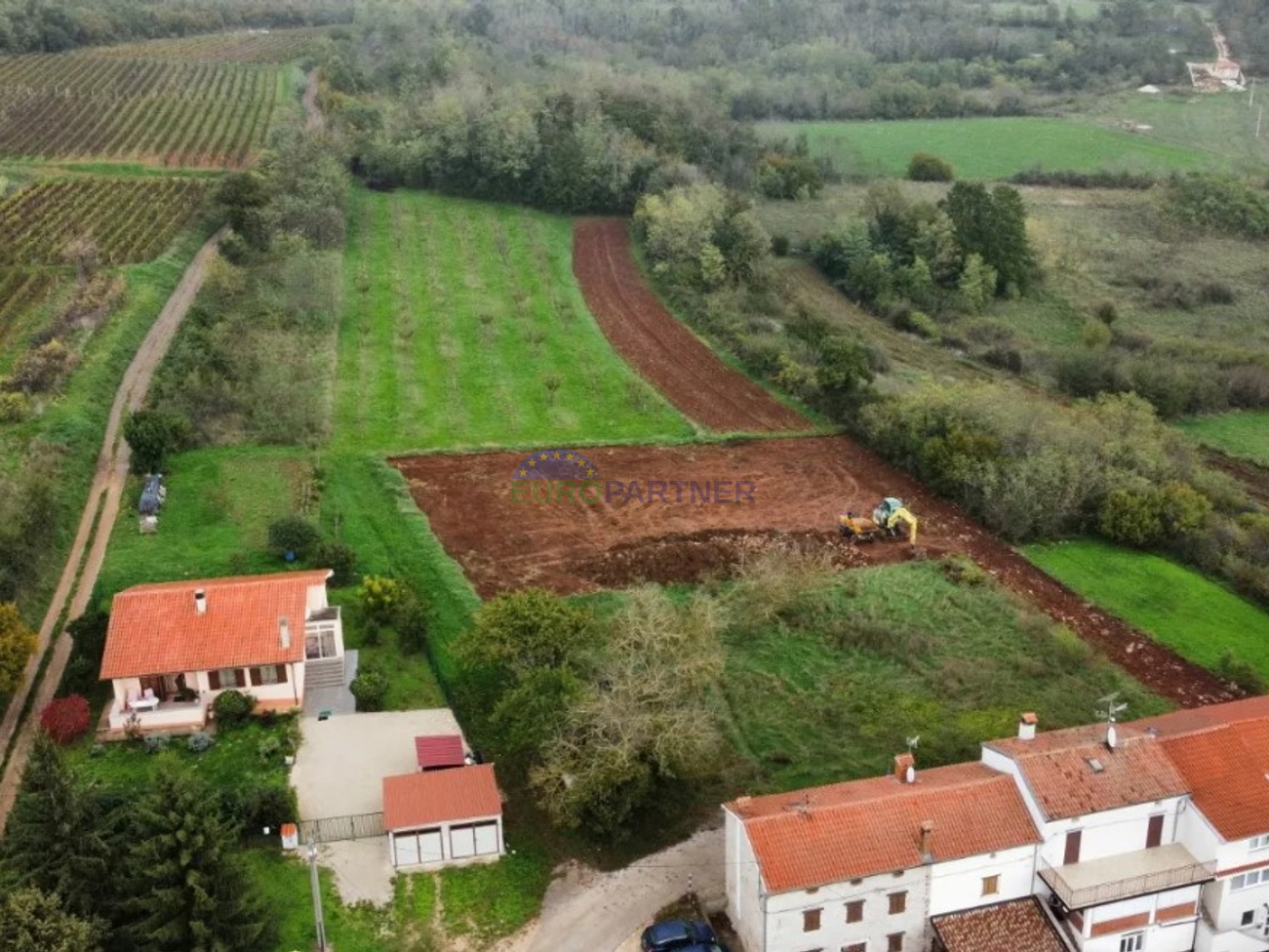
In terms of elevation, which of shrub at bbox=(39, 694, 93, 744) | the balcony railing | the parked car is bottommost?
the parked car

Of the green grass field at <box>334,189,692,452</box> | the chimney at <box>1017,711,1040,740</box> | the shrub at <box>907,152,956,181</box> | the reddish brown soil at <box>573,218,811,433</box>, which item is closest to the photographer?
the chimney at <box>1017,711,1040,740</box>

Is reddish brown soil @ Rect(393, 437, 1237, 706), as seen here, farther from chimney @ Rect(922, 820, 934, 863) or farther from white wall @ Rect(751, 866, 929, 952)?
white wall @ Rect(751, 866, 929, 952)

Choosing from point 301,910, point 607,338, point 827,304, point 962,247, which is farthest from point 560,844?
point 962,247

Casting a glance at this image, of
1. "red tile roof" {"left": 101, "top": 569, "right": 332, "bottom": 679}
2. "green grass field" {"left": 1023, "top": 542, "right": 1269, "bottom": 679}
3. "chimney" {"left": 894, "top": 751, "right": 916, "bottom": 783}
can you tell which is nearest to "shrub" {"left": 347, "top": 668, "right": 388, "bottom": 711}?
"red tile roof" {"left": 101, "top": 569, "right": 332, "bottom": 679}

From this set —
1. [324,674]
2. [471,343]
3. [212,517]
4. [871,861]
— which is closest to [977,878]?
[871,861]

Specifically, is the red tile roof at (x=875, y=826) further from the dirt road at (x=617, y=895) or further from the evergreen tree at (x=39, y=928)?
the evergreen tree at (x=39, y=928)

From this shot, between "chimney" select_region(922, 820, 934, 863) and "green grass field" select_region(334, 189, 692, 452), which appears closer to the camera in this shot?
"chimney" select_region(922, 820, 934, 863)

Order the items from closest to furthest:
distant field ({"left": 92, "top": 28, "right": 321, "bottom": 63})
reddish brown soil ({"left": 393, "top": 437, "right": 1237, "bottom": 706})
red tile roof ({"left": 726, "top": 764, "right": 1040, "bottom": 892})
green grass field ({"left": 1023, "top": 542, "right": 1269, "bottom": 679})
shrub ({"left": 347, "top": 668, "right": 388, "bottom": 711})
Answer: red tile roof ({"left": 726, "top": 764, "right": 1040, "bottom": 892})
shrub ({"left": 347, "top": 668, "right": 388, "bottom": 711})
green grass field ({"left": 1023, "top": 542, "right": 1269, "bottom": 679})
reddish brown soil ({"left": 393, "top": 437, "right": 1237, "bottom": 706})
distant field ({"left": 92, "top": 28, "right": 321, "bottom": 63})
